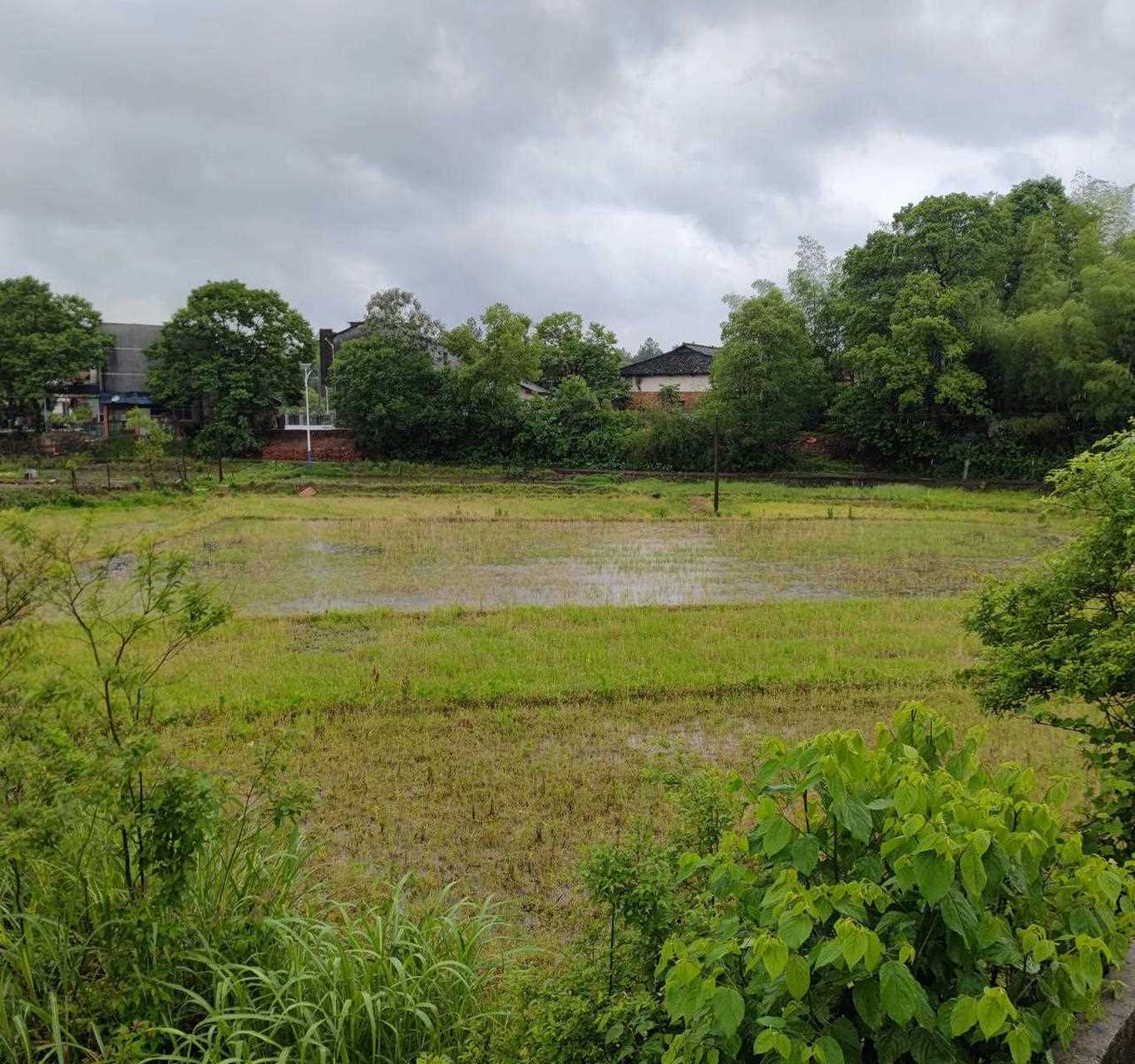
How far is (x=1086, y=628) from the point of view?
371 cm

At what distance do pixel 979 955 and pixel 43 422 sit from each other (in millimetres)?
47307

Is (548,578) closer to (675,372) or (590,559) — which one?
(590,559)

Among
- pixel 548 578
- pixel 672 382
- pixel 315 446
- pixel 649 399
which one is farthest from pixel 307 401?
pixel 548 578

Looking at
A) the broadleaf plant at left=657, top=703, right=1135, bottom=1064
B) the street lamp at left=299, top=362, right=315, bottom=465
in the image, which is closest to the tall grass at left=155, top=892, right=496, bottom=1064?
the broadleaf plant at left=657, top=703, right=1135, bottom=1064

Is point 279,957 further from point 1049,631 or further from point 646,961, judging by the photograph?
point 1049,631

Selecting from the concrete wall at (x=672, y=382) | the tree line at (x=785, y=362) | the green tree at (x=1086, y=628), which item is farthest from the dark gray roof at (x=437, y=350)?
the green tree at (x=1086, y=628)

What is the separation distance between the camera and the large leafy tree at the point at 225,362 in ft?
125

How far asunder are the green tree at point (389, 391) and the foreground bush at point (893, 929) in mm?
36074

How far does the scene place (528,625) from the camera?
11.0m

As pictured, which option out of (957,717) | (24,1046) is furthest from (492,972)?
(957,717)

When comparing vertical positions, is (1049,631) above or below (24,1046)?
above

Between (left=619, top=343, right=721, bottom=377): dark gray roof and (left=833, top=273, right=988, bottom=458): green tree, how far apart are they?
1223 cm

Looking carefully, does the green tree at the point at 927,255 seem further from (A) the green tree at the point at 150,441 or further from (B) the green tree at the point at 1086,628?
(B) the green tree at the point at 1086,628

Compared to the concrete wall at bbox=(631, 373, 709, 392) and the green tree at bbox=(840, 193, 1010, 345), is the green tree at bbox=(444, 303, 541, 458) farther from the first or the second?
the green tree at bbox=(840, 193, 1010, 345)
